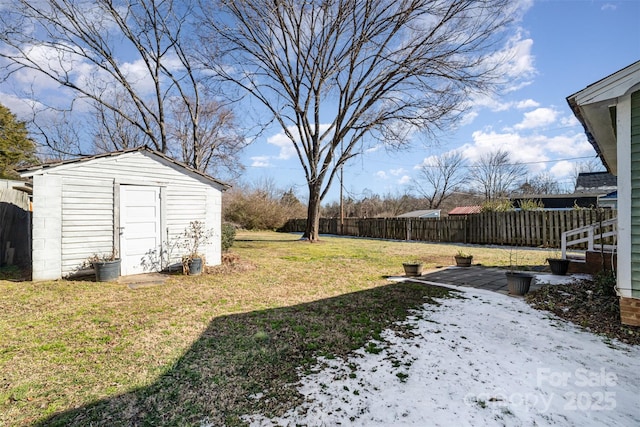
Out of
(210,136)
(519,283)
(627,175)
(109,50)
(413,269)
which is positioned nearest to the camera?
(627,175)

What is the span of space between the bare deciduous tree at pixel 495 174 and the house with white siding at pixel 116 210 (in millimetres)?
35654

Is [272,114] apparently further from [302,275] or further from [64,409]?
[64,409]

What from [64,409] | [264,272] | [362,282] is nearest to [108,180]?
[264,272]

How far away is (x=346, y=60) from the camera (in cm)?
1388

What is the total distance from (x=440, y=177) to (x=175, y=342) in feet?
128

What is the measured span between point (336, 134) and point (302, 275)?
9.41 meters

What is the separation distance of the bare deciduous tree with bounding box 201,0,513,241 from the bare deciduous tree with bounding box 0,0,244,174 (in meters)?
1.74

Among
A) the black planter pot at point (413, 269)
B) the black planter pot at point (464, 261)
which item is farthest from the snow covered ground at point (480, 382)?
the black planter pot at point (464, 261)

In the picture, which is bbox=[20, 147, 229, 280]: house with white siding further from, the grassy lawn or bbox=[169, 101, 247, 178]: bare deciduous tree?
bbox=[169, 101, 247, 178]: bare deciduous tree

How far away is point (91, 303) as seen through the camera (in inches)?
188

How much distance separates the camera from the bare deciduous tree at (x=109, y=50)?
411 inches

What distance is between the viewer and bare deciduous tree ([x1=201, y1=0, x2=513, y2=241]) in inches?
461

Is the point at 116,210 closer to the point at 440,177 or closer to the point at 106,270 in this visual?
the point at 106,270

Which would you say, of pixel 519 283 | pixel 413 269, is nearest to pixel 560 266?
pixel 519 283
